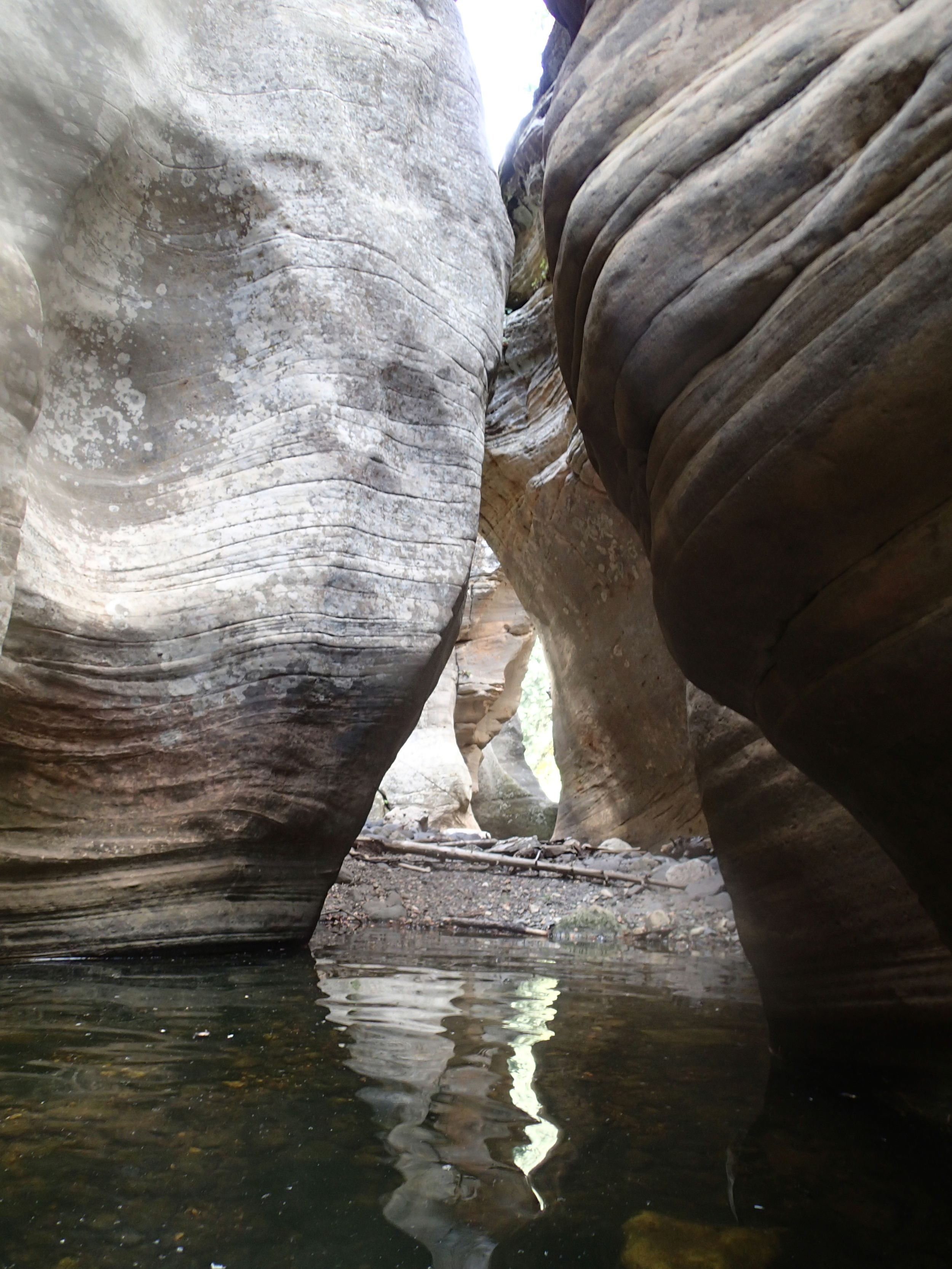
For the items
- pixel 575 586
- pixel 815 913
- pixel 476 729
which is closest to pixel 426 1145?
pixel 815 913

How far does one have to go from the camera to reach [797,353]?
66.7 inches

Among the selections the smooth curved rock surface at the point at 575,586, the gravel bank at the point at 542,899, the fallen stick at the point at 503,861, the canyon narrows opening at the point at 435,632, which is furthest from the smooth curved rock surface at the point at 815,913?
the smooth curved rock surface at the point at 575,586

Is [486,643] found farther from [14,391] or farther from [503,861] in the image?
[14,391]

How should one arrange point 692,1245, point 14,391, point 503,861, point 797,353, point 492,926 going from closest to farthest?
point 692,1245
point 797,353
point 14,391
point 492,926
point 503,861

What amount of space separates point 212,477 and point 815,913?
386cm

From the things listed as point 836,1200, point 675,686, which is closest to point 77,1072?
point 836,1200

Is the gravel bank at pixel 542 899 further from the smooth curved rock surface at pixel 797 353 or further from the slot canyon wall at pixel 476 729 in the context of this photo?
the slot canyon wall at pixel 476 729

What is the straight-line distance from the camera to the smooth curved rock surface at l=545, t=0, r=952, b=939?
5.10ft

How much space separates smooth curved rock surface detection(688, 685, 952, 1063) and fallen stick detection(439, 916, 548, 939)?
97.6 inches

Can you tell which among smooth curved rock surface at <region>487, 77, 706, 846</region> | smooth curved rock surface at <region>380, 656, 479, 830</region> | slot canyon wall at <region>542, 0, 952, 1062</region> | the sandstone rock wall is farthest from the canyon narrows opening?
the sandstone rock wall

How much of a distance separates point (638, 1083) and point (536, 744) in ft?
120

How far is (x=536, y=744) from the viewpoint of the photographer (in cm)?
3866

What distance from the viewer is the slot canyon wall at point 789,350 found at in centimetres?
156

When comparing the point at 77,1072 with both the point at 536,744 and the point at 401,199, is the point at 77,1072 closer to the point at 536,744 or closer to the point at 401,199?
the point at 401,199
